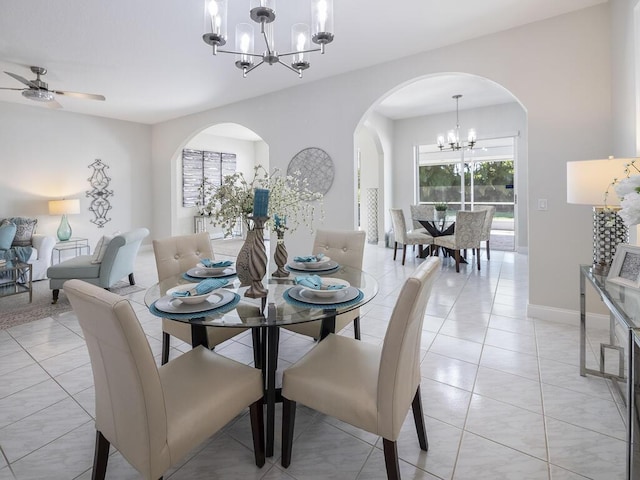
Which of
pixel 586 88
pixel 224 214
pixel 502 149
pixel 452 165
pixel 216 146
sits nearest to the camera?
pixel 224 214

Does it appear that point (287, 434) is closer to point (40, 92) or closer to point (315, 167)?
point (315, 167)

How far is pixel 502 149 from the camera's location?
7.08 metres

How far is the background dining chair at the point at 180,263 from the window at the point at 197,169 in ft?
18.6

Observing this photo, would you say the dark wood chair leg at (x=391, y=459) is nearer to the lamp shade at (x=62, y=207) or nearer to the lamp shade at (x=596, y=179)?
the lamp shade at (x=596, y=179)

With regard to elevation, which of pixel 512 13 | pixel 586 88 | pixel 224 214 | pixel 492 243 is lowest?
pixel 492 243

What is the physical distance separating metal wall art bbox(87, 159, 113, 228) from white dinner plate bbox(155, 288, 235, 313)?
6262mm

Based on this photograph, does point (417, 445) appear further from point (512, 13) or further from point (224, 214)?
point (512, 13)

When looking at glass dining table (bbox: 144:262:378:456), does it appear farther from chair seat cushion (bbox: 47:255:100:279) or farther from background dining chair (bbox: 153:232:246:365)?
chair seat cushion (bbox: 47:255:100:279)

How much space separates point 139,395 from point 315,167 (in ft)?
12.8

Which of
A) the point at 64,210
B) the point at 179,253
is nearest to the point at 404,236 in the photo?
the point at 179,253

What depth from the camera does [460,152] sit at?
754 centimetres

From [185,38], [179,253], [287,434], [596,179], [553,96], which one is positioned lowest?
[287,434]

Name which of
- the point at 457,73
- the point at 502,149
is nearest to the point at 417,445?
the point at 457,73

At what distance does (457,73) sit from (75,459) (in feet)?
14.1
